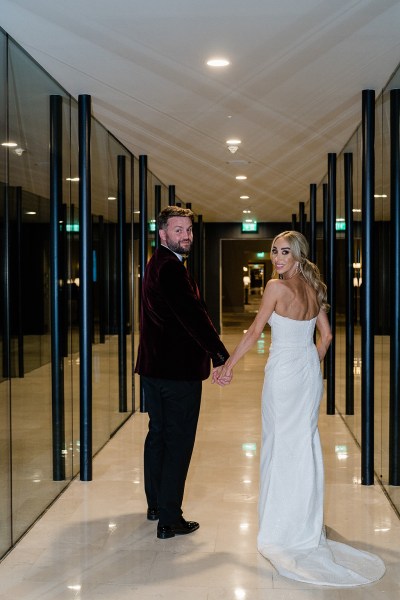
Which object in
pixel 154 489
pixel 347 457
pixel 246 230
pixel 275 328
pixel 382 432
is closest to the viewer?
pixel 275 328

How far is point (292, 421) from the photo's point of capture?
172 inches

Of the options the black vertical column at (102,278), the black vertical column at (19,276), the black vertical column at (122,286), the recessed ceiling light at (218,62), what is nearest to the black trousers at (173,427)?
the black vertical column at (19,276)

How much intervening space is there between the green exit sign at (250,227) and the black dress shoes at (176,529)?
1795cm

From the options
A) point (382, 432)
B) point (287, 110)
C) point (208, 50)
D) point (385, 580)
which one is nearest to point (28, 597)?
point (385, 580)

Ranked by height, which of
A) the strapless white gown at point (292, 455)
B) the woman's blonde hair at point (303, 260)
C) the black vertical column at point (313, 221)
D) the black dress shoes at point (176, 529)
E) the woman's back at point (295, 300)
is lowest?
the black dress shoes at point (176, 529)

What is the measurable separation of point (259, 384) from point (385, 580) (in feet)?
24.7

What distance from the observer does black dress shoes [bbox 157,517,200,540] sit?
4629mm

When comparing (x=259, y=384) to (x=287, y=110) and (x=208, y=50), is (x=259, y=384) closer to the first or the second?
(x=287, y=110)

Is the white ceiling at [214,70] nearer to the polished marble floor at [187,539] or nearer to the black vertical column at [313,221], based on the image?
the black vertical column at [313,221]

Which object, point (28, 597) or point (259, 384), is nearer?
point (28, 597)

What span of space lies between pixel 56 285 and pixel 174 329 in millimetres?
1537

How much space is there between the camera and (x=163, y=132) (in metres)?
8.05

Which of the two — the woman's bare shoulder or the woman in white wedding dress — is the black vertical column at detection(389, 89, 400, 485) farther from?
the woman's bare shoulder

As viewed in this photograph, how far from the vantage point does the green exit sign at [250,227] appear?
22.4m
